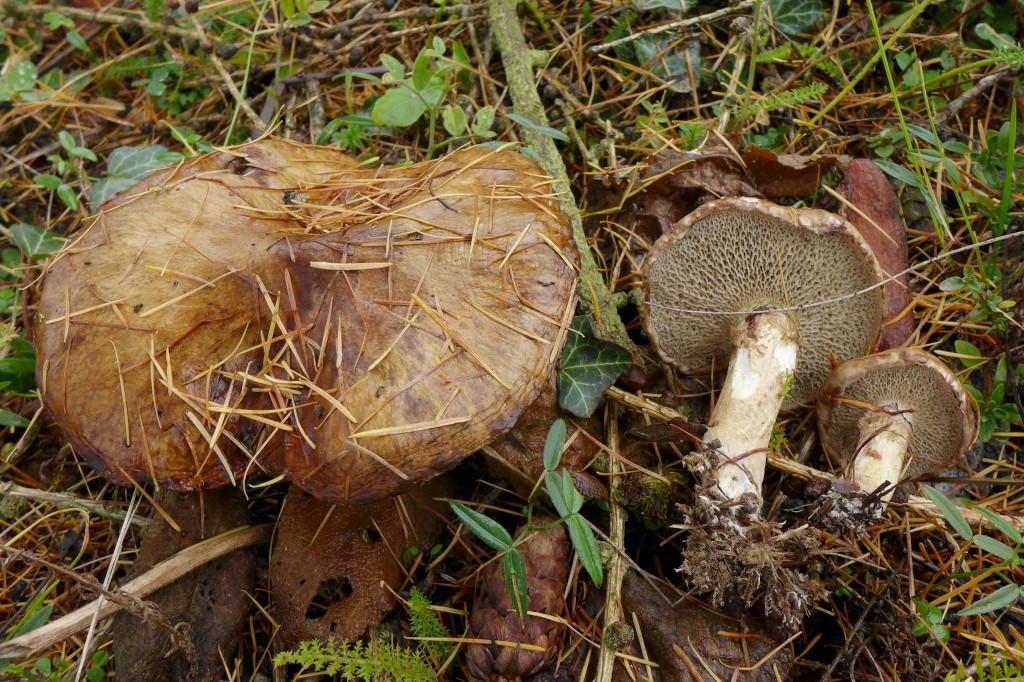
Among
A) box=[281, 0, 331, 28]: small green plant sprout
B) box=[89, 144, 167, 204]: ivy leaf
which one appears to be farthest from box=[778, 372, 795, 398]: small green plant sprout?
box=[89, 144, 167, 204]: ivy leaf

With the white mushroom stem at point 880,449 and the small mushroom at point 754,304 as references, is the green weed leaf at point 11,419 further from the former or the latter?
the white mushroom stem at point 880,449

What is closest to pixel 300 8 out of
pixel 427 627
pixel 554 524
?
pixel 554 524

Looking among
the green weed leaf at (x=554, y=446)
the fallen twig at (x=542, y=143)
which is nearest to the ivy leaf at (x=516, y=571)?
the green weed leaf at (x=554, y=446)

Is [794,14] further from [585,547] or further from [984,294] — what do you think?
[585,547]

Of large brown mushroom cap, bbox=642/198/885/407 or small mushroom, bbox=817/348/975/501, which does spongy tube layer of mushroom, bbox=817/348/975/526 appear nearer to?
small mushroom, bbox=817/348/975/501

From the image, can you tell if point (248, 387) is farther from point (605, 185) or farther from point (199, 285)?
point (605, 185)

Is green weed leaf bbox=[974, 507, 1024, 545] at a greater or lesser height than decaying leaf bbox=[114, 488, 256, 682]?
greater
